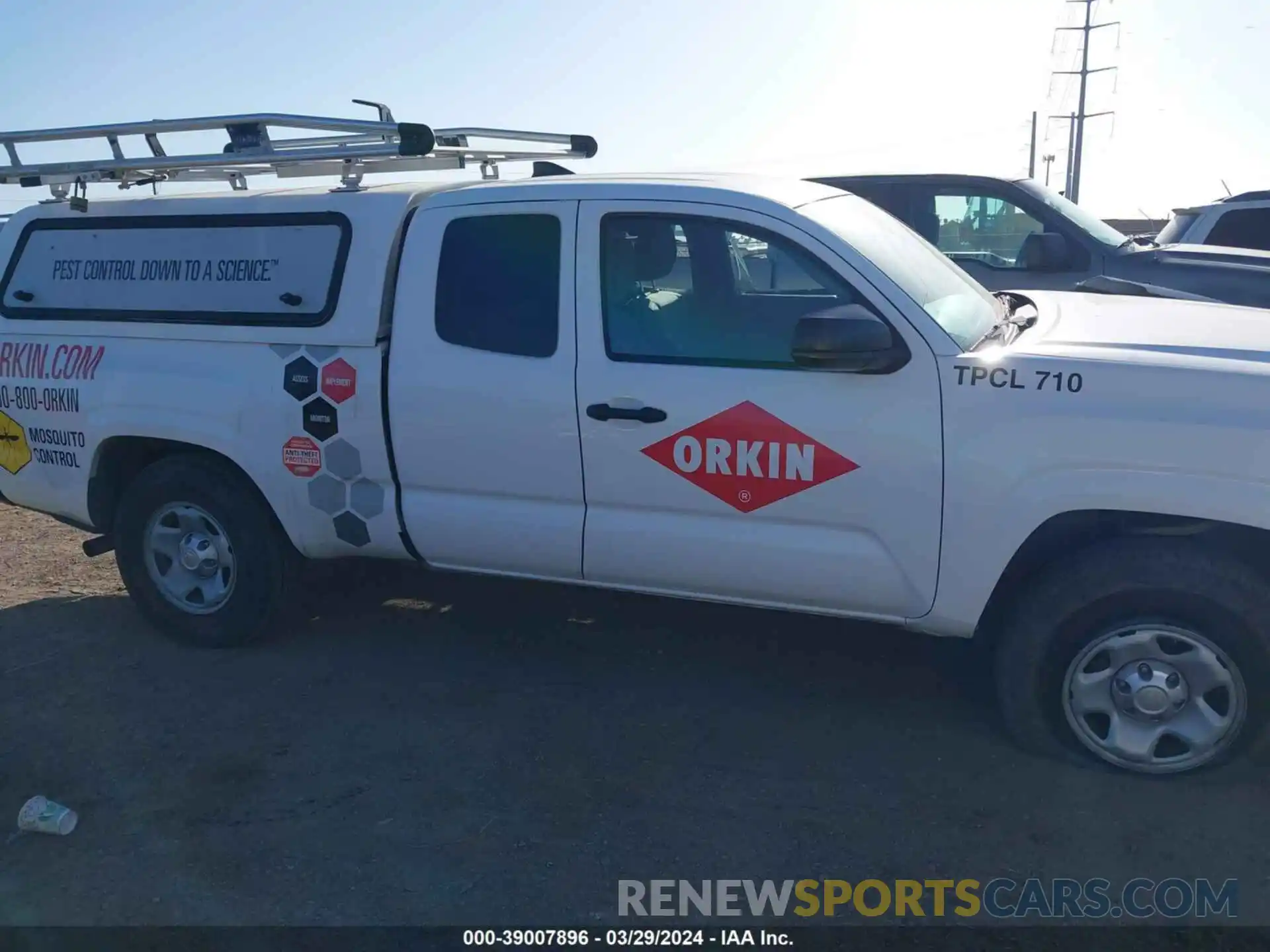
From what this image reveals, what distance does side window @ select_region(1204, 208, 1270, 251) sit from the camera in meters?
9.09

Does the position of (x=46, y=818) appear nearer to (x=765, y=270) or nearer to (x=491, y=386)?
(x=491, y=386)

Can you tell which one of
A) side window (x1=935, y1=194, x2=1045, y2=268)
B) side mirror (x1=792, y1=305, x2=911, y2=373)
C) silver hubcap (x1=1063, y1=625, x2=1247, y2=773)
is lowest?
silver hubcap (x1=1063, y1=625, x2=1247, y2=773)

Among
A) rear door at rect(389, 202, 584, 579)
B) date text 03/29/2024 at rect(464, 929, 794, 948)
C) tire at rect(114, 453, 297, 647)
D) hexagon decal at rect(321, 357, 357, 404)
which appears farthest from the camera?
tire at rect(114, 453, 297, 647)

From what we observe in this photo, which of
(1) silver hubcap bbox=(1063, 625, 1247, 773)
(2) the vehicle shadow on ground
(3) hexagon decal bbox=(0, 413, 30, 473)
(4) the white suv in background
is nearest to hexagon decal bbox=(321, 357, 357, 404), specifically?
(2) the vehicle shadow on ground

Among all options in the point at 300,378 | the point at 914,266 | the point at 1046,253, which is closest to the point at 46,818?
the point at 300,378

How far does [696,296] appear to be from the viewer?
4.21m

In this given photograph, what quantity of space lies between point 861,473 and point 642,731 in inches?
50.0

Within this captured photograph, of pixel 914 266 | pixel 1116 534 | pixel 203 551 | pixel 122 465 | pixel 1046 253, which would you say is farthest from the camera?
pixel 1046 253

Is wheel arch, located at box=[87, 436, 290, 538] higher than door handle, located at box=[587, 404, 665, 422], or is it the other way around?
door handle, located at box=[587, 404, 665, 422]

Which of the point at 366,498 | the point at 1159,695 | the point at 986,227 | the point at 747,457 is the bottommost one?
the point at 1159,695

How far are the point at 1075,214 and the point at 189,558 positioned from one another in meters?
6.15

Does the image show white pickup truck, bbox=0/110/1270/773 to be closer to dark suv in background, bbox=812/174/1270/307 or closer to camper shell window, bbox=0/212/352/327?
camper shell window, bbox=0/212/352/327

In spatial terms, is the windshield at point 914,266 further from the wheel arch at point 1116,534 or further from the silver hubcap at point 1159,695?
the silver hubcap at point 1159,695

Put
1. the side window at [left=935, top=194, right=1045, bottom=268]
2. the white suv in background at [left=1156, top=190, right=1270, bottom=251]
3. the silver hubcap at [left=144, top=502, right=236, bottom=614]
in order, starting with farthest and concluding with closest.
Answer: the white suv in background at [left=1156, top=190, right=1270, bottom=251], the side window at [left=935, top=194, right=1045, bottom=268], the silver hubcap at [left=144, top=502, right=236, bottom=614]
